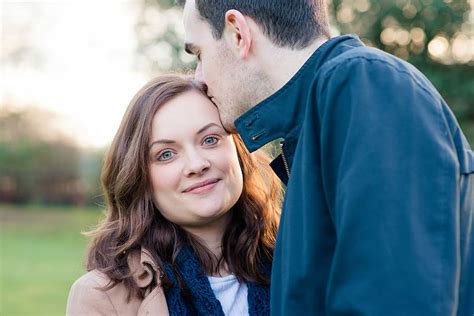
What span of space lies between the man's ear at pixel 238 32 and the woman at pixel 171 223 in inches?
22.4

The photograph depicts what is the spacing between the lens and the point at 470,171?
A: 1681mm

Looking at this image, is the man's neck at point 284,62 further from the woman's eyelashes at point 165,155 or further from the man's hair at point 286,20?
the woman's eyelashes at point 165,155

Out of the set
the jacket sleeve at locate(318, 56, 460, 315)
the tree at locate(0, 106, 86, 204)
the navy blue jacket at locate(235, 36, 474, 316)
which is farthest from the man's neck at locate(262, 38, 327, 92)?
the tree at locate(0, 106, 86, 204)

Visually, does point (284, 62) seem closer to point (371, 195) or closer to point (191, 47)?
point (191, 47)

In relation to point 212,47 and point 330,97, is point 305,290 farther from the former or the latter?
point 212,47

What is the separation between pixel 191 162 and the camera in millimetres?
2514

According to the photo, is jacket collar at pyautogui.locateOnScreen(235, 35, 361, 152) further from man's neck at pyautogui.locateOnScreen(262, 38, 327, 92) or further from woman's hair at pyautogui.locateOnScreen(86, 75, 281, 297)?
woman's hair at pyautogui.locateOnScreen(86, 75, 281, 297)

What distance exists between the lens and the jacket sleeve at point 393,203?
1.51 metres

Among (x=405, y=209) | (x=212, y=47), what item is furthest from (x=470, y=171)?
(x=212, y=47)

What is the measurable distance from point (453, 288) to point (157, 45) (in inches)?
704

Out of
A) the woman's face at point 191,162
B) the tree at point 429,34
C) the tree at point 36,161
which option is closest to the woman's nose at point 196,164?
the woman's face at point 191,162

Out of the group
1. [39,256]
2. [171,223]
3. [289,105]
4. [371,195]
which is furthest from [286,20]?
[39,256]

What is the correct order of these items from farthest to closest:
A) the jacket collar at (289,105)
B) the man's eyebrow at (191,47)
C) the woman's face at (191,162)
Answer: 1. the woman's face at (191,162)
2. the man's eyebrow at (191,47)
3. the jacket collar at (289,105)

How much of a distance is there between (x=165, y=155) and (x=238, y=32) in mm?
710
